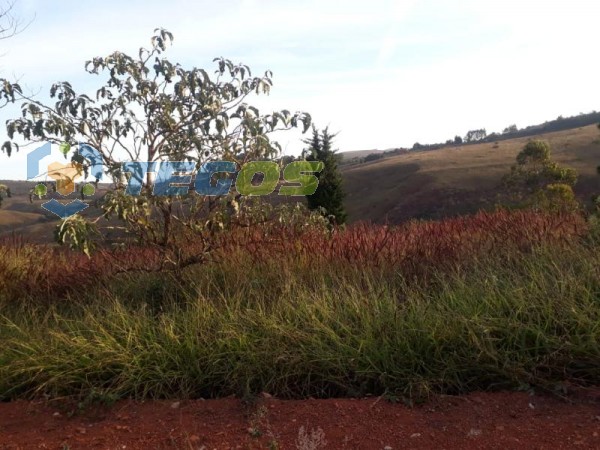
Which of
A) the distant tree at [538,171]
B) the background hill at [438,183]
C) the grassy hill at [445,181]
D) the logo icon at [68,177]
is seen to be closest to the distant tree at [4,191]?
the logo icon at [68,177]

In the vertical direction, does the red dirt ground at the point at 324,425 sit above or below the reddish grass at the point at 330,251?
below

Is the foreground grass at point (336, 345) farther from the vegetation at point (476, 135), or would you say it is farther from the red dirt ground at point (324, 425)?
the vegetation at point (476, 135)

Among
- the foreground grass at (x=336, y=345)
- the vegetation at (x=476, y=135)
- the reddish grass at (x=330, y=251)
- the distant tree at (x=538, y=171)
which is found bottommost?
the foreground grass at (x=336, y=345)

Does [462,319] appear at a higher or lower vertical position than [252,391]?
higher

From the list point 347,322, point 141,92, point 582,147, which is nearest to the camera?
point 347,322

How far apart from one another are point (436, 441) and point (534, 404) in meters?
0.75

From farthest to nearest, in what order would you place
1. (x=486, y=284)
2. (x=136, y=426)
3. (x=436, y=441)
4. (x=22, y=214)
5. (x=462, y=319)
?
(x=22, y=214), (x=486, y=284), (x=462, y=319), (x=136, y=426), (x=436, y=441)

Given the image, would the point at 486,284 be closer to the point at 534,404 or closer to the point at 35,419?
the point at 534,404

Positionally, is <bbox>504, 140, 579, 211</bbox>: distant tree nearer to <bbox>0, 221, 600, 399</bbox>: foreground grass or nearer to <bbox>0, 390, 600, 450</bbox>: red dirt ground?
<bbox>0, 221, 600, 399</bbox>: foreground grass

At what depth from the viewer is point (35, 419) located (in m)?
3.74

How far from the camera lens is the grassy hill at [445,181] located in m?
41.4

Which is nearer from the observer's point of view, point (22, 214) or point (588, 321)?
point (588, 321)

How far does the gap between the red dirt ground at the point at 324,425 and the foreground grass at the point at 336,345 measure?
0.58ft

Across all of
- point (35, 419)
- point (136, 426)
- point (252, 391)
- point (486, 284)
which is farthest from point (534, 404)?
point (35, 419)
